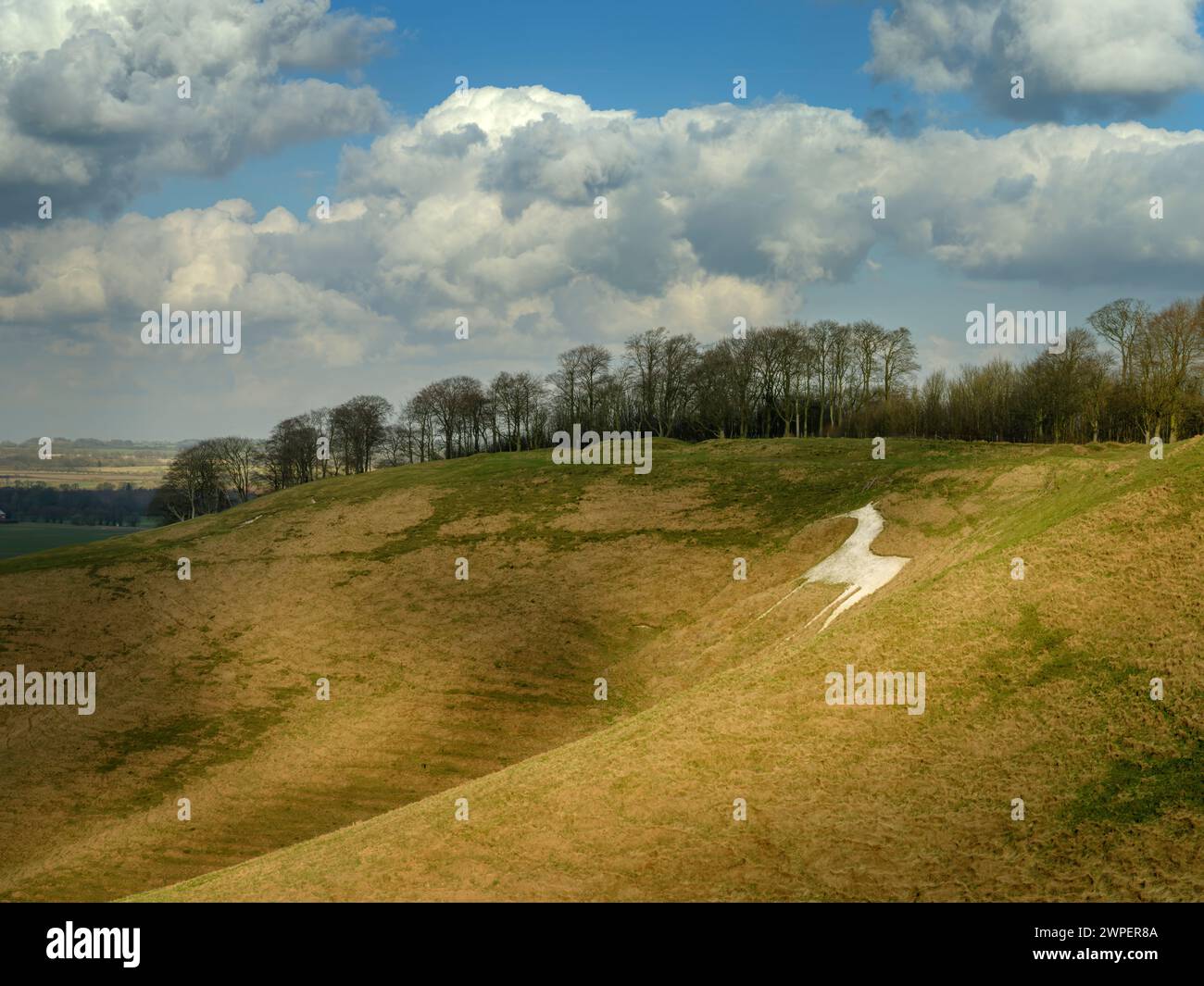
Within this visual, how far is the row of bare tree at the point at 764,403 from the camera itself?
87625 millimetres

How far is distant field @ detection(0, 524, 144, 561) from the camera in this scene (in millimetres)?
143250

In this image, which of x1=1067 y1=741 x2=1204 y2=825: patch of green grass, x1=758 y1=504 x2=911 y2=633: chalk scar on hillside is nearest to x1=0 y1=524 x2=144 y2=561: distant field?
x1=758 y1=504 x2=911 y2=633: chalk scar on hillside

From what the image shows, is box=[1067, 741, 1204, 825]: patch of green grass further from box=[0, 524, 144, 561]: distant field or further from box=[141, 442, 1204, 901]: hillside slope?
box=[0, 524, 144, 561]: distant field

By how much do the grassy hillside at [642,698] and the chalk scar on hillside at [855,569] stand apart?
42.3 inches

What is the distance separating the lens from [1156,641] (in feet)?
82.1

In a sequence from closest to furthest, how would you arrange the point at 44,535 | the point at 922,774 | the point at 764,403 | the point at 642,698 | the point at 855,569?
the point at 922,774, the point at 642,698, the point at 855,569, the point at 764,403, the point at 44,535

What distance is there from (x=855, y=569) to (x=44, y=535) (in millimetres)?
164887

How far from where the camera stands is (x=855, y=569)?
1903 inches

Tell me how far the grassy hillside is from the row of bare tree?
25500mm

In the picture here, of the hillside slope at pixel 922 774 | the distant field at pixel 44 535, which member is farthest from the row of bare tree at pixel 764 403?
the hillside slope at pixel 922 774
